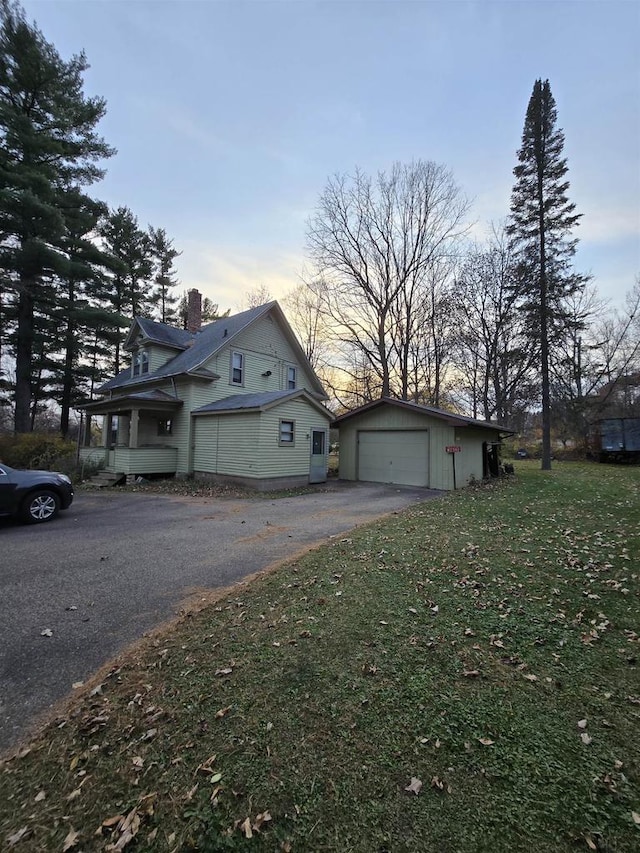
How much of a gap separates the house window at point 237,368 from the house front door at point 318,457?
184 inches

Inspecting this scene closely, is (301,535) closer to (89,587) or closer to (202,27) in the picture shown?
(89,587)

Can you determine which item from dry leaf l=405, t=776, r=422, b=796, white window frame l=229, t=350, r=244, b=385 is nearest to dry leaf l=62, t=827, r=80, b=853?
dry leaf l=405, t=776, r=422, b=796

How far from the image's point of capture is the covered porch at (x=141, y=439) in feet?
47.2

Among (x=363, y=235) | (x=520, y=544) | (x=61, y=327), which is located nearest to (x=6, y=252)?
(x=61, y=327)

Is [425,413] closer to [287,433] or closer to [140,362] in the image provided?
[287,433]

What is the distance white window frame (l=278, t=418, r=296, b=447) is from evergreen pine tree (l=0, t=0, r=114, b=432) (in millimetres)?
13922

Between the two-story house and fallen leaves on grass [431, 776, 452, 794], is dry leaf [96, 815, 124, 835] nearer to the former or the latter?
fallen leaves on grass [431, 776, 452, 794]

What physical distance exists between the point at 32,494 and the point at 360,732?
28.3 ft

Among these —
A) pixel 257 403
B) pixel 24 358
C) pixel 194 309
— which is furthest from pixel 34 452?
pixel 257 403

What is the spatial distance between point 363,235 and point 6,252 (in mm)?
19377

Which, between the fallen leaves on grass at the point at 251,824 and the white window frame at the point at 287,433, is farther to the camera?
the white window frame at the point at 287,433

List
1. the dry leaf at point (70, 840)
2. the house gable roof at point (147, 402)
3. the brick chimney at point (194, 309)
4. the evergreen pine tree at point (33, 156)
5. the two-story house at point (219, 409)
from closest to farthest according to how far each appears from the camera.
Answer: the dry leaf at point (70, 840) → the two-story house at point (219, 409) → the house gable roof at point (147, 402) → the evergreen pine tree at point (33, 156) → the brick chimney at point (194, 309)

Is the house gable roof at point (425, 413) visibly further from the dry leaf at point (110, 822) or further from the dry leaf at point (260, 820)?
the dry leaf at point (110, 822)

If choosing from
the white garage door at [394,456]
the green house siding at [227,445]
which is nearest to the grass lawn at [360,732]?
the green house siding at [227,445]
